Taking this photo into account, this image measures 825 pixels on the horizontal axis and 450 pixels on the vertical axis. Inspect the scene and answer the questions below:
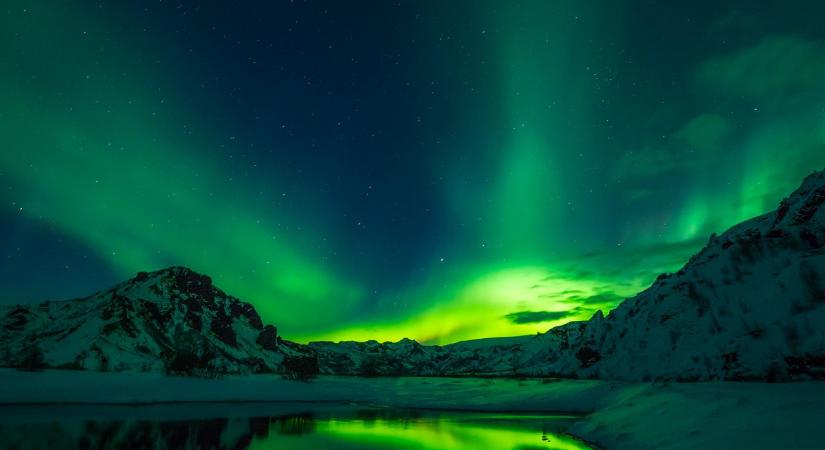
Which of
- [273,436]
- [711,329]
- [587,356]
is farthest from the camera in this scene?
[587,356]

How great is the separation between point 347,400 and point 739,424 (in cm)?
7894

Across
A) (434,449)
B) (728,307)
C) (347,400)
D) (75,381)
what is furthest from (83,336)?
(728,307)

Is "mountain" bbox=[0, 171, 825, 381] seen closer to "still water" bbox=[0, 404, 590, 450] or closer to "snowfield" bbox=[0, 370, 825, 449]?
"snowfield" bbox=[0, 370, 825, 449]

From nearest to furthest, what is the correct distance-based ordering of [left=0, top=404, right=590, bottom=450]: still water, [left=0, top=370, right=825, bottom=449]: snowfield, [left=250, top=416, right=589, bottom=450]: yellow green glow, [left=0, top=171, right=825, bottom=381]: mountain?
1. [left=0, top=370, right=825, bottom=449]: snowfield
2. [left=0, top=404, right=590, bottom=450]: still water
3. [left=250, top=416, right=589, bottom=450]: yellow green glow
4. [left=0, top=171, right=825, bottom=381]: mountain

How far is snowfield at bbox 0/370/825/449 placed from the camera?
19875mm

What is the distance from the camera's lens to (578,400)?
68125 mm

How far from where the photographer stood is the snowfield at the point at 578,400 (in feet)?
65.2

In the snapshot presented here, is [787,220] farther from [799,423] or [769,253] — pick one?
[799,423]

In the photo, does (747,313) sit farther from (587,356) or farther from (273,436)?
(587,356)

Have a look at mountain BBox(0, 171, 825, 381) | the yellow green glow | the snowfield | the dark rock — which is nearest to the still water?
the yellow green glow

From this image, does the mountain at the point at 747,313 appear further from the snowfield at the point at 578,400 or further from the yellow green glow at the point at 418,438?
the yellow green glow at the point at 418,438

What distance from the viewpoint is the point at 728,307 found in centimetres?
7950

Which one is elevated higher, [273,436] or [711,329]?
[711,329]

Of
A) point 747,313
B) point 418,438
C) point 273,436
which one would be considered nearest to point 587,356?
point 747,313
